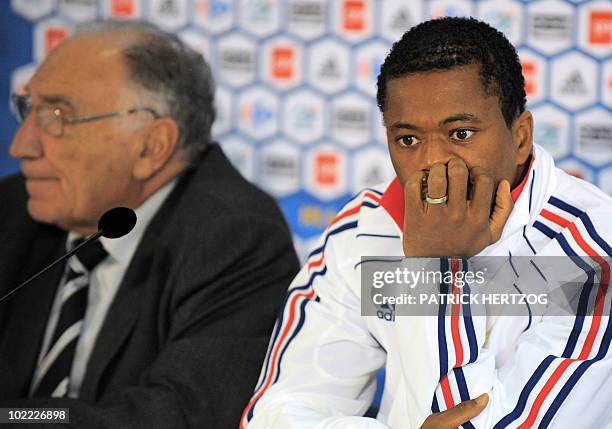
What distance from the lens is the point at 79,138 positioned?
1674 mm

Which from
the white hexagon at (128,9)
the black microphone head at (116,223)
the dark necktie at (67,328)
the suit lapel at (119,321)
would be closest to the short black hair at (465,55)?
the black microphone head at (116,223)

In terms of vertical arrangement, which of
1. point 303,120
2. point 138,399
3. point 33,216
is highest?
point 303,120

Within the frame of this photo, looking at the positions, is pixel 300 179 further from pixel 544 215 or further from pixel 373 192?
pixel 544 215

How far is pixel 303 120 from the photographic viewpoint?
220 centimetres

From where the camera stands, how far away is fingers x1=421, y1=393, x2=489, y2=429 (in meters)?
1.07

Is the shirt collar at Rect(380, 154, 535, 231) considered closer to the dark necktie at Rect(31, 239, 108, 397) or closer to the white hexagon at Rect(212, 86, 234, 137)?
the dark necktie at Rect(31, 239, 108, 397)

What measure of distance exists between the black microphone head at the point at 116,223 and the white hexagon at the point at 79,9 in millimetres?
1219

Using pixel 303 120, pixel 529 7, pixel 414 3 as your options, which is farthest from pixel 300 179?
pixel 529 7

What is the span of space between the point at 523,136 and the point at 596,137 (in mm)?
972

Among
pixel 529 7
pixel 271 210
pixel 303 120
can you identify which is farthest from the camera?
pixel 303 120

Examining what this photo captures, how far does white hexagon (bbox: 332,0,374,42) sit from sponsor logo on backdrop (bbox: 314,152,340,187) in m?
0.31

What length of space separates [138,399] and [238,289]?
0.88 ft

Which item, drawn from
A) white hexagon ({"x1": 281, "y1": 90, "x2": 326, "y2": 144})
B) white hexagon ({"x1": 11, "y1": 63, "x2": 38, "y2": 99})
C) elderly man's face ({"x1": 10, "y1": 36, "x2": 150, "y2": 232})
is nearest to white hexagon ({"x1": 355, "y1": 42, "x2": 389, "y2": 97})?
white hexagon ({"x1": 281, "y1": 90, "x2": 326, "y2": 144})

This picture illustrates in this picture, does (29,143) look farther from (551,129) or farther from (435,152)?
(551,129)
